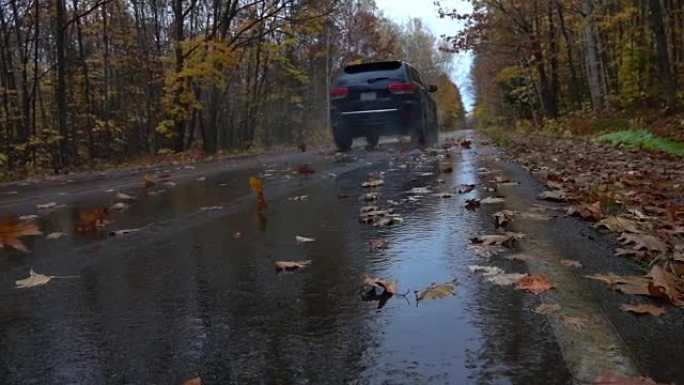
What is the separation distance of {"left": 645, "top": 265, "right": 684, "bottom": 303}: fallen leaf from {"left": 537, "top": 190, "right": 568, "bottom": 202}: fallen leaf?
2.54 m

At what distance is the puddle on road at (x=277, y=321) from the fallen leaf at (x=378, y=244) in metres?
0.05

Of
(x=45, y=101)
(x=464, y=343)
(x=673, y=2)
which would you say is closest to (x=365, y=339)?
(x=464, y=343)

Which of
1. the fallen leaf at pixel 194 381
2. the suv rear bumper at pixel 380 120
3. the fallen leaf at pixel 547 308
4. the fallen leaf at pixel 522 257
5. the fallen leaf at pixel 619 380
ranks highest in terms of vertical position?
the suv rear bumper at pixel 380 120

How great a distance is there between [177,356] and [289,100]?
114ft

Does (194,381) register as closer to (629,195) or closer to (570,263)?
(570,263)

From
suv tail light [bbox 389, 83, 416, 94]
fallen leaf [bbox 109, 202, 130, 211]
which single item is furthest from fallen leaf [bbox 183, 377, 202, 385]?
suv tail light [bbox 389, 83, 416, 94]

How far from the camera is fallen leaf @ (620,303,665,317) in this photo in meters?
2.34

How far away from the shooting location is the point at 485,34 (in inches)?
1044

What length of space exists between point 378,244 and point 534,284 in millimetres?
1231

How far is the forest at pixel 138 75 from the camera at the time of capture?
18953 millimetres

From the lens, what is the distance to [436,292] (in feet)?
8.98

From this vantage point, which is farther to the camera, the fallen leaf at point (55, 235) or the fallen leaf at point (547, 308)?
the fallen leaf at point (55, 235)

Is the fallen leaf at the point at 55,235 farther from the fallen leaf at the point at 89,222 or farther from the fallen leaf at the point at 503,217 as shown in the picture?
the fallen leaf at the point at 503,217

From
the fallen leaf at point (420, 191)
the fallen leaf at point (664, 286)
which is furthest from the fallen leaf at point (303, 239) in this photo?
the fallen leaf at point (420, 191)
